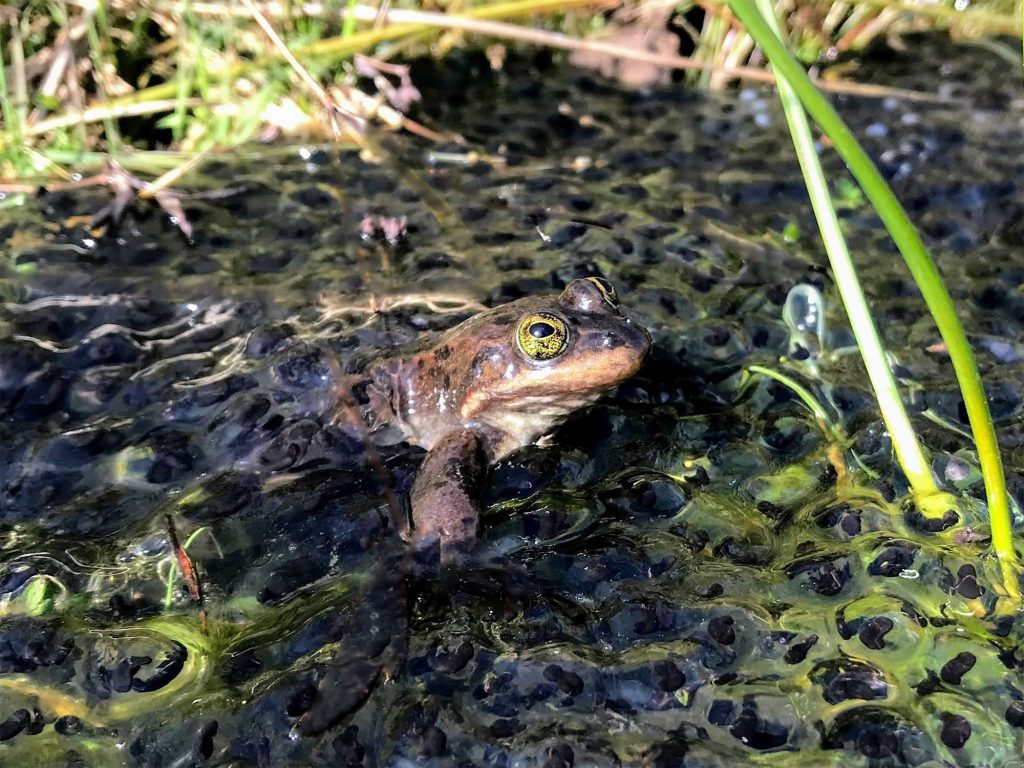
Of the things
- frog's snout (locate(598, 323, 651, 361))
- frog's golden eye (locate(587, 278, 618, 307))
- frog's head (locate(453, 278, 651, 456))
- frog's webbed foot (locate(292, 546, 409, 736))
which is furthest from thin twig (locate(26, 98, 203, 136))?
frog's webbed foot (locate(292, 546, 409, 736))

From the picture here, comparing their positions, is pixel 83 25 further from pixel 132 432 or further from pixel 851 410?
pixel 851 410

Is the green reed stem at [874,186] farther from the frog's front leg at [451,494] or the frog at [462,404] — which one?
the frog's front leg at [451,494]

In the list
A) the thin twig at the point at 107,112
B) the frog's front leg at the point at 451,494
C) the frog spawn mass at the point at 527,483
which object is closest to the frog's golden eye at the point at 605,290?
the frog spawn mass at the point at 527,483

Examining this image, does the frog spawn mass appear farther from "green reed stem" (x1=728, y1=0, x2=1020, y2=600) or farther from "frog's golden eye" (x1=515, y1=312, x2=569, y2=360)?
"green reed stem" (x1=728, y1=0, x2=1020, y2=600)

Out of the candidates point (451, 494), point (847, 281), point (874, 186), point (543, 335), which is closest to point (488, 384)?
point (543, 335)

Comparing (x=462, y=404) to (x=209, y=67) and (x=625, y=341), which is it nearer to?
(x=625, y=341)
